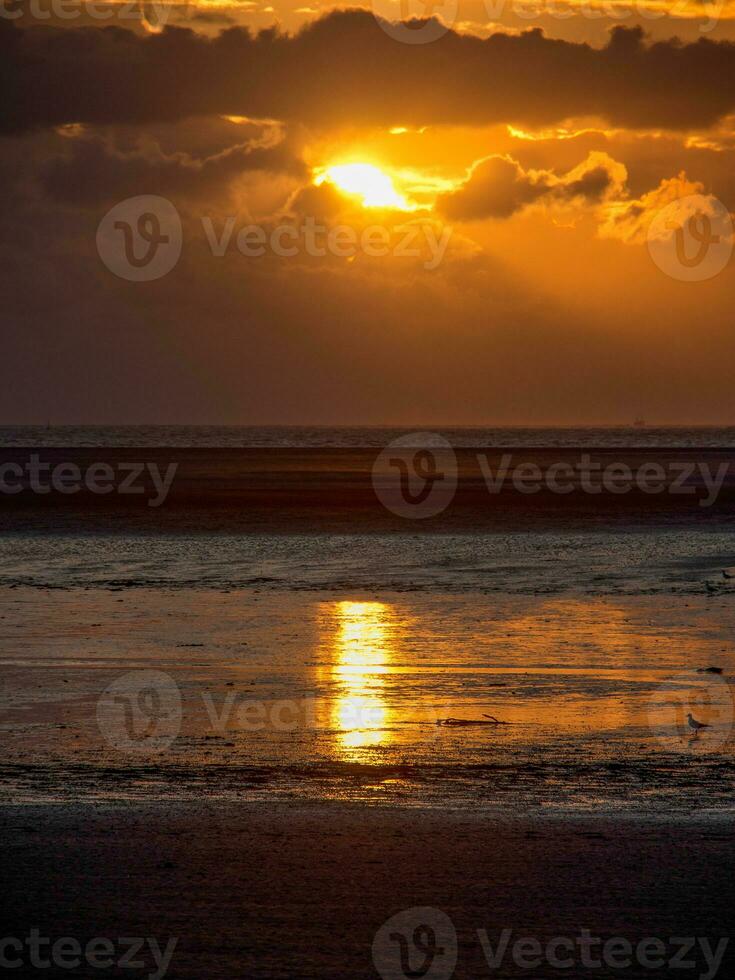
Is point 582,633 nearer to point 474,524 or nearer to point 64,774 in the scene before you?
point 64,774

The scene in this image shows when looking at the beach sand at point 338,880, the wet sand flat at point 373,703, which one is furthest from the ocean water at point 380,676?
the beach sand at point 338,880

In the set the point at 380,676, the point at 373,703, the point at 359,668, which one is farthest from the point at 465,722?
the point at 359,668

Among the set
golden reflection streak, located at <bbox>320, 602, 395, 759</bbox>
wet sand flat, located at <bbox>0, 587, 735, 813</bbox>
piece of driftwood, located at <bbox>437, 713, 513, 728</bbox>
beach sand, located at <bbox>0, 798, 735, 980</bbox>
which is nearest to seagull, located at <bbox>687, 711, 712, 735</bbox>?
wet sand flat, located at <bbox>0, 587, 735, 813</bbox>

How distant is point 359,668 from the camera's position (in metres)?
15.2

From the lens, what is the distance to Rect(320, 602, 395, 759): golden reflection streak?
11.5 meters

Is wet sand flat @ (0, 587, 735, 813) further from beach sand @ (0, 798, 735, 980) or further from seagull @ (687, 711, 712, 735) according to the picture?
beach sand @ (0, 798, 735, 980)

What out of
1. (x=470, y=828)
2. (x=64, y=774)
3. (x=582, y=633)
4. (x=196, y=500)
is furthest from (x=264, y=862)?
(x=196, y=500)

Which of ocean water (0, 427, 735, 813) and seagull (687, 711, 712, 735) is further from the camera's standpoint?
seagull (687, 711, 712, 735)

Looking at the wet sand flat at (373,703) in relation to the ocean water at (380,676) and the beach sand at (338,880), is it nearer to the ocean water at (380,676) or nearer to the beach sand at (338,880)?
the ocean water at (380,676)

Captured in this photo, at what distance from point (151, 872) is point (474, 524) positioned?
32777 mm

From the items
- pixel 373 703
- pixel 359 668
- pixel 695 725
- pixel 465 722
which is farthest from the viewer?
pixel 359 668

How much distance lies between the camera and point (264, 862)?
24.8 ft

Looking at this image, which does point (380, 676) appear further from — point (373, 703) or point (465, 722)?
point (465, 722)

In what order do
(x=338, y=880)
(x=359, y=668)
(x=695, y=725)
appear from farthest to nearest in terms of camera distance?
1. (x=359, y=668)
2. (x=695, y=725)
3. (x=338, y=880)
